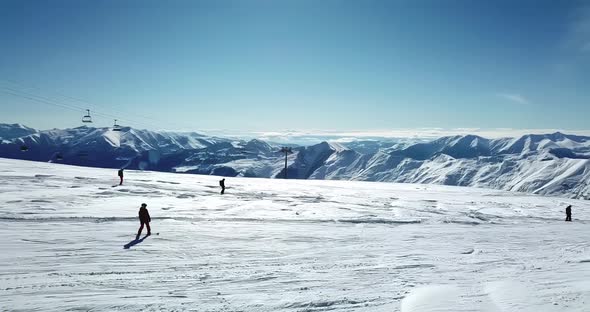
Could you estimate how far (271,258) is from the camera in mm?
16375

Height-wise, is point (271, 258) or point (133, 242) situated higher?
point (133, 242)

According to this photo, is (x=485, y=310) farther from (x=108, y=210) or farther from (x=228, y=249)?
(x=108, y=210)

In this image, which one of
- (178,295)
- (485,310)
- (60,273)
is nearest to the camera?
(485,310)

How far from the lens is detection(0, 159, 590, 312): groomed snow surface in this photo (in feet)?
36.6

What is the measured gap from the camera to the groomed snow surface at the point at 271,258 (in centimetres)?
1116

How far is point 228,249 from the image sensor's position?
58.0 ft

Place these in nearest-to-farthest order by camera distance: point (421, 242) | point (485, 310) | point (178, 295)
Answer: point (485, 310) < point (178, 295) < point (421, 242)

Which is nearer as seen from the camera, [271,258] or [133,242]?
[271,258]

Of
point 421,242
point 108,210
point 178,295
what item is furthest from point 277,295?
point 108,210

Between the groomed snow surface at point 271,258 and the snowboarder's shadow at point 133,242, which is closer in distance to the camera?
the groomed snow surface at point 271,258

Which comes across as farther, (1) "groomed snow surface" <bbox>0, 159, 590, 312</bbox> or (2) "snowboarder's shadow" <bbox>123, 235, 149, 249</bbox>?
(2) "snowboarder's shadow" <bbox>123, 235, 149, 249</bbox>

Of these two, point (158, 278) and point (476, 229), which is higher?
point (158, 278)

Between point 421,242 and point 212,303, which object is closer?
point 212,303

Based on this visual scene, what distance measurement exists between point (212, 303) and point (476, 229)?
941 inches
